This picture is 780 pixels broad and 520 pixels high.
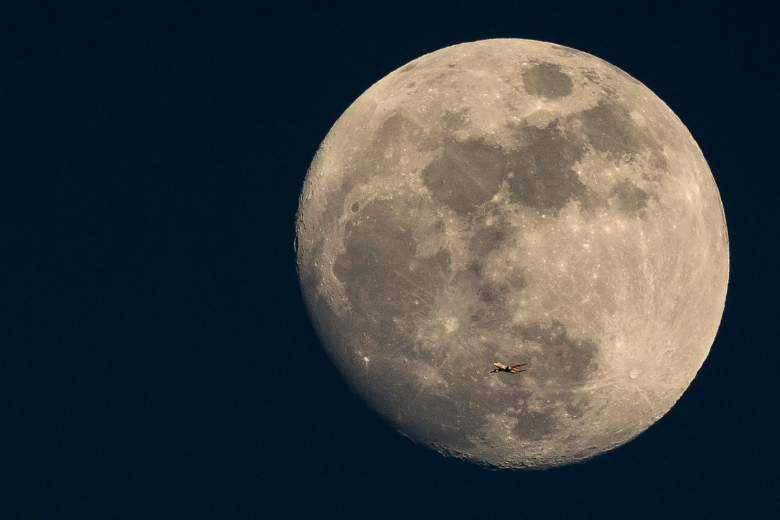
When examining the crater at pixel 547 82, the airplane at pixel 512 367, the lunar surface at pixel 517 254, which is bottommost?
the airplane at pixel 512 367

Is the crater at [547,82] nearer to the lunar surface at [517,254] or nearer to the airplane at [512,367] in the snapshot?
the lunar surface at [517,254]

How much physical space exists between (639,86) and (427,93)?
3.85 meters

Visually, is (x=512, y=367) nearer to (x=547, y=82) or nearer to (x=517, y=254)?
(x=517, y=254)

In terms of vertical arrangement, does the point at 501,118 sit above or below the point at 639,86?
below

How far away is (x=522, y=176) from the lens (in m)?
16.4

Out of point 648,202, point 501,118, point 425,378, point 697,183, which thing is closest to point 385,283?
point 425,378

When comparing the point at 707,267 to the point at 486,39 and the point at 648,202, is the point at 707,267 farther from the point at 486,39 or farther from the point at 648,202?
the point at 486,39

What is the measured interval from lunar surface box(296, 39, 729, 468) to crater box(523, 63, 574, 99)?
28 mm

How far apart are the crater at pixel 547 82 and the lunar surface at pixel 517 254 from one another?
3 cm

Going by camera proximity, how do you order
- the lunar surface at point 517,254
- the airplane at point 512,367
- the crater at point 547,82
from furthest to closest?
the crater at point 547,82 < the airplane at point 512,367 < the lunar surface at point 517,254

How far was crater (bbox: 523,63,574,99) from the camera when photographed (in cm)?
1717

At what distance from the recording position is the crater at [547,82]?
17172 mm

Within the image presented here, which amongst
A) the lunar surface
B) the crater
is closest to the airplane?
the lunar surface

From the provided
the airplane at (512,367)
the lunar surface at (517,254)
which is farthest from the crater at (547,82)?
the airplane at (512,367)
